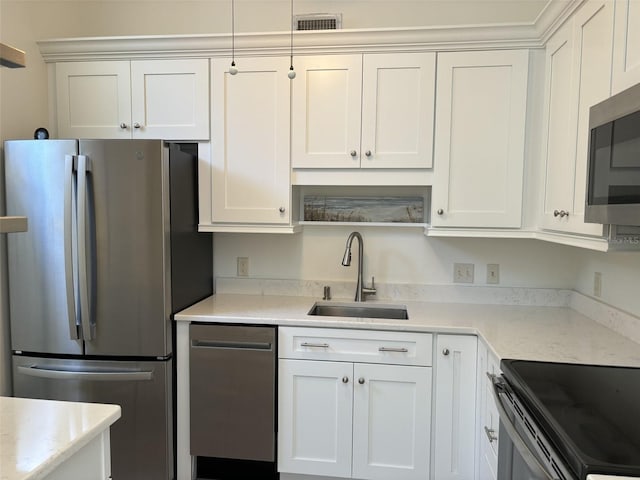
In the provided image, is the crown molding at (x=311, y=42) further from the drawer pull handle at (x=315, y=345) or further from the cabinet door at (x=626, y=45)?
the drawer pull handle at (x=315, y=345)

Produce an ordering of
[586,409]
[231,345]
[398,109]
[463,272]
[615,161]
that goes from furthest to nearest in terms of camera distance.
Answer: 1. [463,272]
2. [398,109]
3. [231,345]
4. [615,161]
5. [586,409]

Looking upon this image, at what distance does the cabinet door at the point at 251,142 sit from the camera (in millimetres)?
2354

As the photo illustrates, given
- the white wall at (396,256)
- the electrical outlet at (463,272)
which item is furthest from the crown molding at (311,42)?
the electrical outlet at (463,272)

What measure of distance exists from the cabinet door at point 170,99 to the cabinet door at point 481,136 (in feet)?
4.23

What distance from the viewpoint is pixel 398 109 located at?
7.48 feet

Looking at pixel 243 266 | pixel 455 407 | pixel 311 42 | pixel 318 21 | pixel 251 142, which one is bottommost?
pixel 455 407

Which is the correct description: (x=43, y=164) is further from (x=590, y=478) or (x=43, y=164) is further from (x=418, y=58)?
(x=590, y=478)

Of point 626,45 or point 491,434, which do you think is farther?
point 491,434

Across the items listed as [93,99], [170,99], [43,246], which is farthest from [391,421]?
[93,99]

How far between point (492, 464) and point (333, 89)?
1.91m

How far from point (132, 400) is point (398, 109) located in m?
2.02

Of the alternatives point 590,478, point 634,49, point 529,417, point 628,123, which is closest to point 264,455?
point 529,417

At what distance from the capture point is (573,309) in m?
2.45

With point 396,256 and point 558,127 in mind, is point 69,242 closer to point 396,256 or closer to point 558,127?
point 396,256
